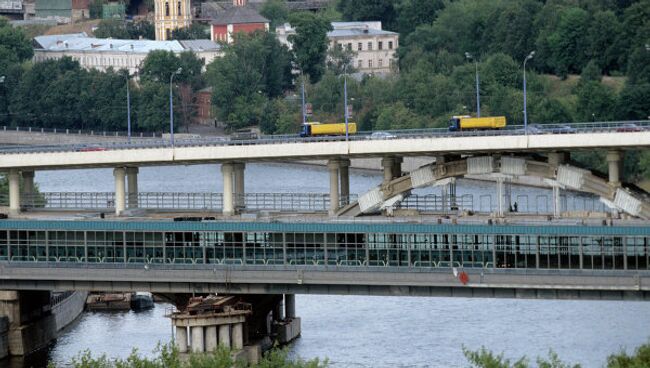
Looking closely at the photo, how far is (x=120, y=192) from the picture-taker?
94.6 metres

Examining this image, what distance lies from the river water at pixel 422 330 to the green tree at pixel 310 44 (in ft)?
302

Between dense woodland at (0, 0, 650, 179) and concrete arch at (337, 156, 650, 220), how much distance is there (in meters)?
44.6

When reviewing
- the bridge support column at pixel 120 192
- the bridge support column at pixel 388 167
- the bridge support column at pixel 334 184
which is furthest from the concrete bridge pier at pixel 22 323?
the bridge support column at pixel 388 167

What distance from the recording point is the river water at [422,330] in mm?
83812

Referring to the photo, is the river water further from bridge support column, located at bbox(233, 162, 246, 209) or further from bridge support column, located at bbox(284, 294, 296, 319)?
bridge support column, located at bbox(233, 162, 246, 209)

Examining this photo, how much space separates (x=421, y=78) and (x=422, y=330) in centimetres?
8061

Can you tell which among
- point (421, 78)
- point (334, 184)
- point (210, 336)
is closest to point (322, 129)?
point (334, 184)

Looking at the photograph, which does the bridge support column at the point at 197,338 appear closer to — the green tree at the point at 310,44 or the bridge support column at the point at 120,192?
the bridge support column at the point at 120,192

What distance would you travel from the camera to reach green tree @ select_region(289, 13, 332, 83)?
626 feet

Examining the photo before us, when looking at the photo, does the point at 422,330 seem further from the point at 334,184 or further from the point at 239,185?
the point at 239,185

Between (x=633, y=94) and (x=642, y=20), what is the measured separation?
17.8 meters

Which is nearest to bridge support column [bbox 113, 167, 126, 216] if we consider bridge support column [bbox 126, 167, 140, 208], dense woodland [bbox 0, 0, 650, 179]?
bridge support column [bbox 126, 167, 140, 208]

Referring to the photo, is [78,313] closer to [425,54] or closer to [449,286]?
[449,286]

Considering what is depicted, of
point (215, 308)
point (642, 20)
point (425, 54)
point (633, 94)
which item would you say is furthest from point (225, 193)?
point (425, 54)
